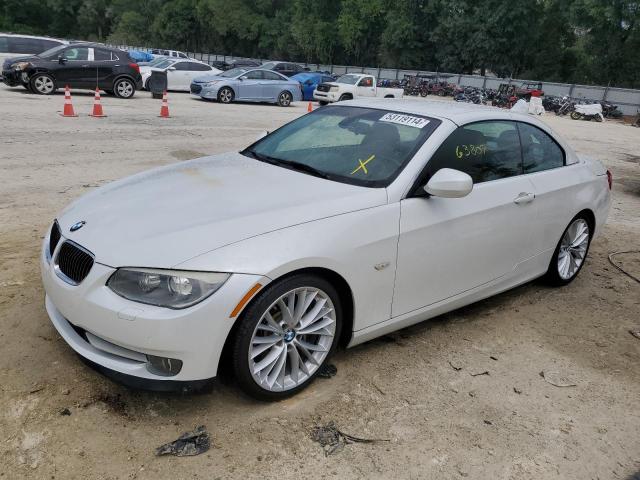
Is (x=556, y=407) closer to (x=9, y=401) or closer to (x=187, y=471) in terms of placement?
(x=187, y=471)

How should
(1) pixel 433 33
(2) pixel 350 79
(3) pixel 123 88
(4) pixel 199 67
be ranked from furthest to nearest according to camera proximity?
(1) pixel 433 33 → (2) pixel 350 79 → (4) pixel 199 67 → (3) pixel 123 88

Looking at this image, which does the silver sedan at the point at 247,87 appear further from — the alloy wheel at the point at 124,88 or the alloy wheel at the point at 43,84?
the alloy wheel at the point at 43,84

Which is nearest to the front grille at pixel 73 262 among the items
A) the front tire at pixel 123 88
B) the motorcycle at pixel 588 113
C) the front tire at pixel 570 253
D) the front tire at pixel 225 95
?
the front tire at pixel 570 253

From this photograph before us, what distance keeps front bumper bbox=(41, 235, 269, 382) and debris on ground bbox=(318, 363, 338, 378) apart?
0.79 m

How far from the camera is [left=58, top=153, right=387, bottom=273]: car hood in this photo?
2670mm

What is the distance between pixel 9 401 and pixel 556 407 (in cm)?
298

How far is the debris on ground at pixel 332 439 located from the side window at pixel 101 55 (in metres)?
17.5

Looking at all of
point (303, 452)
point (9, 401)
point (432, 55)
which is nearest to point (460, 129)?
point (303, 452)

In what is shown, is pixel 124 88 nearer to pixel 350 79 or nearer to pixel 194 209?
pixel 350 79

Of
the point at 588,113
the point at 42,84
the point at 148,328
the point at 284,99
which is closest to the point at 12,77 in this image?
the point at 42,84

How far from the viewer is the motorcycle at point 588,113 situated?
93.5ft

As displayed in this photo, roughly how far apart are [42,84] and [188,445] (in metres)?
17.0

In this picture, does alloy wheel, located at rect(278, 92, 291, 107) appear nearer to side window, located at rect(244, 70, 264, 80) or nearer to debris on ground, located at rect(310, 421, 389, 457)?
side window, located at rect(244, 70, 264, 80)

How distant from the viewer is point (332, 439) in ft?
9.03
